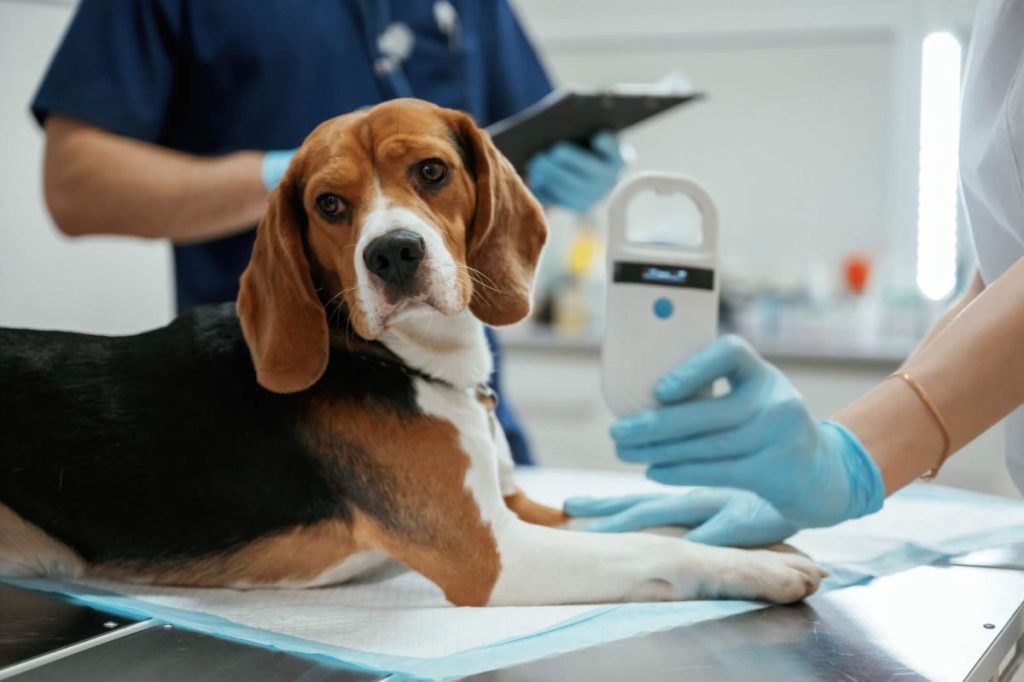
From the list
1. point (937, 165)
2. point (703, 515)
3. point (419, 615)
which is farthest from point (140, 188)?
point (937, 165)

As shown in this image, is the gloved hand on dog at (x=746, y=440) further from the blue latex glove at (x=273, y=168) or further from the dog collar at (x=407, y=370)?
the blue latex glove at (x=273, y=168)

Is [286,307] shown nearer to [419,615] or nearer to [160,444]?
[160,444]

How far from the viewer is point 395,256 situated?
0.92 meters

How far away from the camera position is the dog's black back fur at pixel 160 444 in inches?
39.8

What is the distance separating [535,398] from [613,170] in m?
1.71

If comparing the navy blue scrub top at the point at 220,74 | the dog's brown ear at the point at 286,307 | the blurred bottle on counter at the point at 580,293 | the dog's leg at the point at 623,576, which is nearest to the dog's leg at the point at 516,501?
the dog's leg at the point at 623,576

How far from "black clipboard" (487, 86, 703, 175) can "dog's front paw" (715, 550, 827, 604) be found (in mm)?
556

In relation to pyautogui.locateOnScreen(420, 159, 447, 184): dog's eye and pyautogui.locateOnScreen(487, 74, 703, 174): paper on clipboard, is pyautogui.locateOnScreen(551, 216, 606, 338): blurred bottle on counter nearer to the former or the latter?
pyautogui.locateOnScreen(487, 74, 703, 174): paper on clipboard

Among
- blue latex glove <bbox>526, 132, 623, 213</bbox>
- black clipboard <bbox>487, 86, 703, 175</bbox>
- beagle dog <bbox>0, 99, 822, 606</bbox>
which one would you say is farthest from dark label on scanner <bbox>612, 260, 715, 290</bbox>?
blue latex glove <bbox>526, 132, 623, 213</bbox>

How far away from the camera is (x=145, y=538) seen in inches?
40.7

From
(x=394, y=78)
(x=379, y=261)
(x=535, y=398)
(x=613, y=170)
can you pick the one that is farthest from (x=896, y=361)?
(x=379, y=261)

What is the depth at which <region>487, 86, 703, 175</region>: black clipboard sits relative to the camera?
1279mm

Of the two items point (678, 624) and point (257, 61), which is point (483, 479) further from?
point (257, 61)

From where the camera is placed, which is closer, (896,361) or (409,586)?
(409,586)
